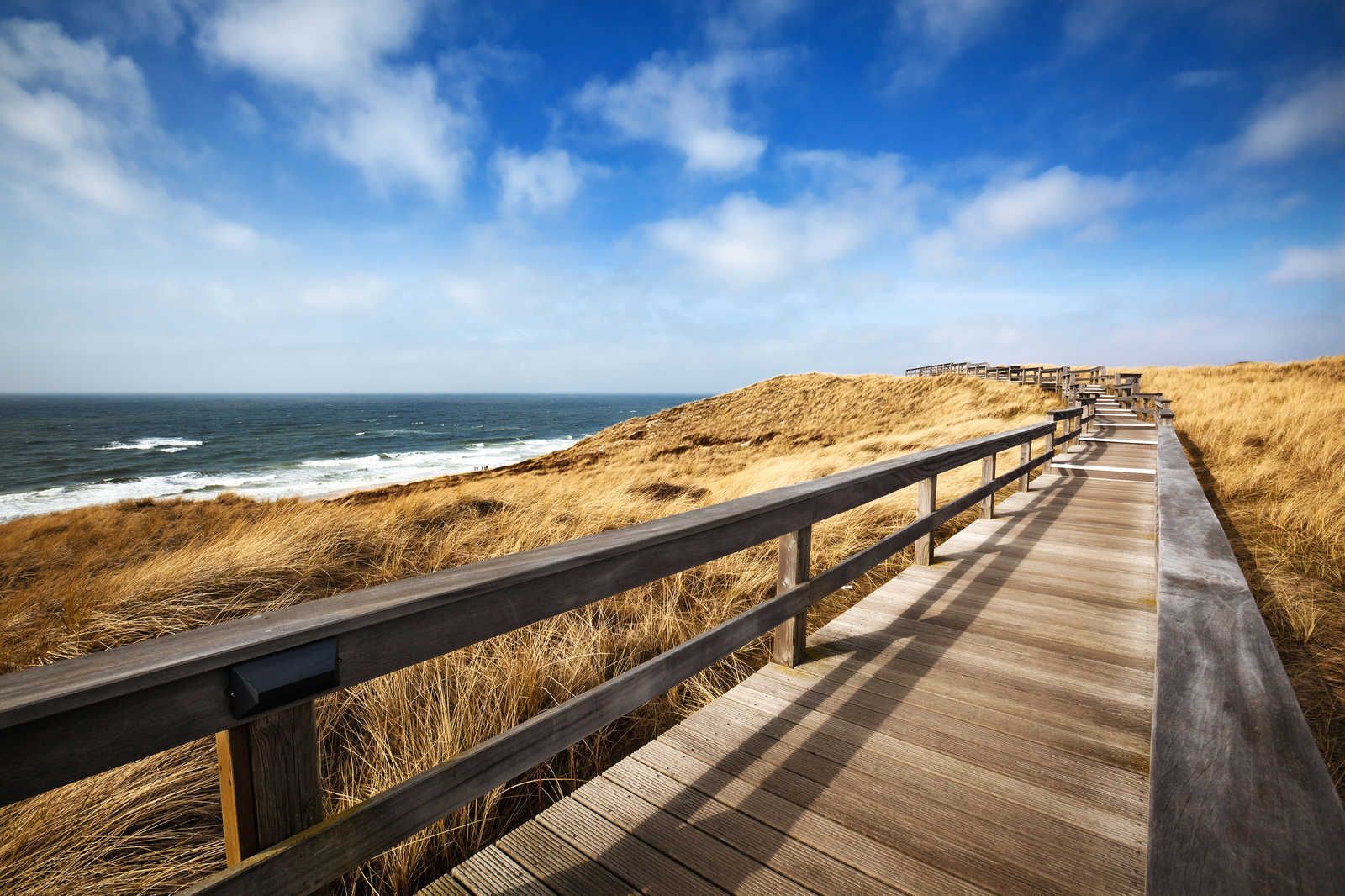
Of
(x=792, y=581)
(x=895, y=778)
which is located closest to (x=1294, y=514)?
(x=792, y=581)

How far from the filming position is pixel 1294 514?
6.14 meters

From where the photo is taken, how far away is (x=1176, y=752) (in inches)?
44.7

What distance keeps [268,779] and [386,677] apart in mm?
2275

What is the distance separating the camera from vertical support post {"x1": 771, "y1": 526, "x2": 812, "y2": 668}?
2.96 meters

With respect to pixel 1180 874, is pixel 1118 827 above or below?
below

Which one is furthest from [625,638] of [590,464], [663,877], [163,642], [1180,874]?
[590,464]

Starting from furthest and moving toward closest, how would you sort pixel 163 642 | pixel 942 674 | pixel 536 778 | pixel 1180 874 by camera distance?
pixel 942 674
pixel 536 778
pixel 163 642
pixel 1180 874

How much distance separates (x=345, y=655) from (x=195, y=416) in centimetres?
10338

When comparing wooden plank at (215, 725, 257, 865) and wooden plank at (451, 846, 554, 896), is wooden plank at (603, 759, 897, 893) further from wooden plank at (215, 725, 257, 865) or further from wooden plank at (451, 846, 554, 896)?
wooden plank at (215, 725, 257, 865)

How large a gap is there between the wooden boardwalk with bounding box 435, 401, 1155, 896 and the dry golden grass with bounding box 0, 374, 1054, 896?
0.42m

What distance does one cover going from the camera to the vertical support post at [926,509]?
445 centimetres

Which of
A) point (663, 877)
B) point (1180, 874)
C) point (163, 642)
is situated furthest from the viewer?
point (663, 877)

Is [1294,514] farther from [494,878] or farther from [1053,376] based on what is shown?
[1053,376]

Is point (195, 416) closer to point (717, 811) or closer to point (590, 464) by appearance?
point (590, 464)
